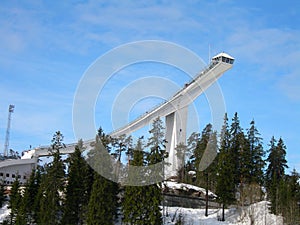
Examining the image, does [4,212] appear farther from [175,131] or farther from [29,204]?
[175,131]

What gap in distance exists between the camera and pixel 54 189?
3045 centimetres

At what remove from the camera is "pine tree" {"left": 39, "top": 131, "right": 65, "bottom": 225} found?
29.6 metres

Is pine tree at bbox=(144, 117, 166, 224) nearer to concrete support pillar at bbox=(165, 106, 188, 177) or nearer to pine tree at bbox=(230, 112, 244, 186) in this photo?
pine tree at bbox=(230, 112, 244, 186)

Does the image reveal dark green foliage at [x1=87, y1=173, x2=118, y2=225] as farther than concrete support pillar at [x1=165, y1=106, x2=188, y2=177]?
No

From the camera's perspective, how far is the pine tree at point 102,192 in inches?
1142

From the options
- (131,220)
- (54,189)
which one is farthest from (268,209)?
(54,189)

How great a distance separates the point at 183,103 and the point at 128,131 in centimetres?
665

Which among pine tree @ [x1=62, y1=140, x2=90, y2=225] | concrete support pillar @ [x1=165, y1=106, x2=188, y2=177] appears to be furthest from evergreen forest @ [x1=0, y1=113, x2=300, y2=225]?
concrete support pillar @ [x1=165, y1=106, x2=188, y2=177]

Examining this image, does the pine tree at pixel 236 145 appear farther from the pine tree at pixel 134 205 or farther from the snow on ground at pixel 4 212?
the snow on ground at pixel 4 212

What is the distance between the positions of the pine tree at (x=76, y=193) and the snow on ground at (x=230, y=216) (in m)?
6.52

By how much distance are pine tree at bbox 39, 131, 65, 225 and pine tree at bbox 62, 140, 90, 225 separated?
0.57 meters

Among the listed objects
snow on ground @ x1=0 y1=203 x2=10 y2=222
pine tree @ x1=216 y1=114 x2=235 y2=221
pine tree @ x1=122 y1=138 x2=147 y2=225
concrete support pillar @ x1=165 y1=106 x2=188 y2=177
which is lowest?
snow on ground @ x1=0 y1=203 x2=10 y2=222

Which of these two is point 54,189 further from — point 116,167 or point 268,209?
point 268,209

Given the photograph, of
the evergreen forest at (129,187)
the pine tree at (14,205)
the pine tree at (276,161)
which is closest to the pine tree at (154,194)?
the evergreen forest at (129,187)
